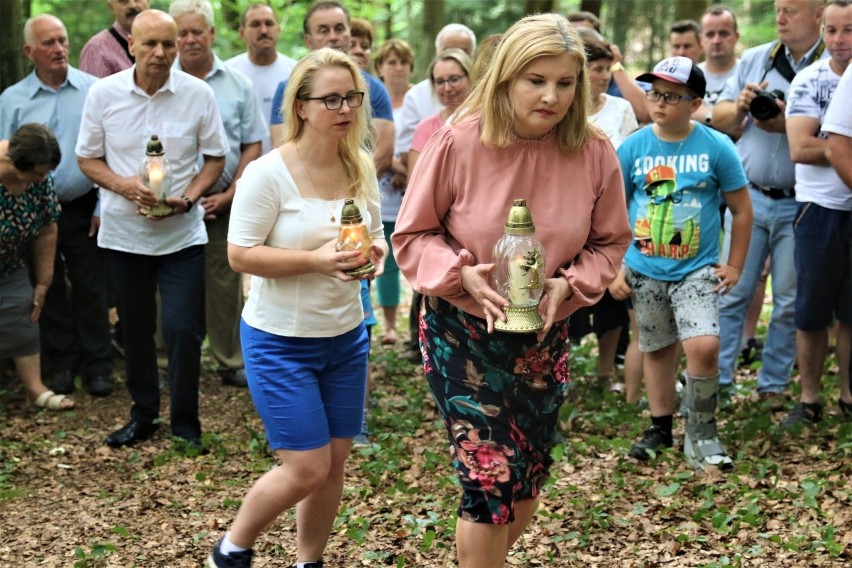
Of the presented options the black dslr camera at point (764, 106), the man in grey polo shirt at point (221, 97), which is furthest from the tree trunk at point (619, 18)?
the man in grey polo shirt at point (221, 97)

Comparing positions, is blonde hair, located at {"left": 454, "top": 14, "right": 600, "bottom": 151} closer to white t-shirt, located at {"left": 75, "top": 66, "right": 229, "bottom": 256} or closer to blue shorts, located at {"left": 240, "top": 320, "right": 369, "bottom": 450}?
blue shorts, located at {"left": 240, "top": 320, "right": 369, "bottom": 450}

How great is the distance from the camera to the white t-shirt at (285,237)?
12.8ft

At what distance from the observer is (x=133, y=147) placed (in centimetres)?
595

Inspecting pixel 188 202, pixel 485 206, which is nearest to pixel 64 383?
pixel 188 202

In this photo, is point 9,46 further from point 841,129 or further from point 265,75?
point 841,129

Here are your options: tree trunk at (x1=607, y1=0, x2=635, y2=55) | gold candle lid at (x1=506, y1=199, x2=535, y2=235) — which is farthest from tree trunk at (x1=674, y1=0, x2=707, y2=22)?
gold candle lid at (x1=506, y1=199, x2=535, y2=235)

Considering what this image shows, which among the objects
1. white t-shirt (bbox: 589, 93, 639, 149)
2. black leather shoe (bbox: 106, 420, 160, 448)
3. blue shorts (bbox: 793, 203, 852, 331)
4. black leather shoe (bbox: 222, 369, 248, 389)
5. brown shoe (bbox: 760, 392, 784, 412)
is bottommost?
black leather shoe (bbox: 222, 369, 248, 389)

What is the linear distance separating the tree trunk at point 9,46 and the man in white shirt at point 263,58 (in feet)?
4.95

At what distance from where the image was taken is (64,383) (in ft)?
24.1

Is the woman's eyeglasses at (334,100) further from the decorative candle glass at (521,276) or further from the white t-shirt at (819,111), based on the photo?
the white t-shirt at (819,111)

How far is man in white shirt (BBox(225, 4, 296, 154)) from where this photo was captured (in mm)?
7742

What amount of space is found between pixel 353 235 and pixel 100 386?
13.4 feet

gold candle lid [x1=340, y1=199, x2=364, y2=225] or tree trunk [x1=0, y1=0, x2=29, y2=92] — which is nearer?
gold candle lid [x1=340, y1=199, x2=364, y2=225]

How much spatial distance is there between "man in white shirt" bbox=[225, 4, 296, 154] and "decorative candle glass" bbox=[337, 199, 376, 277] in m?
4.01
